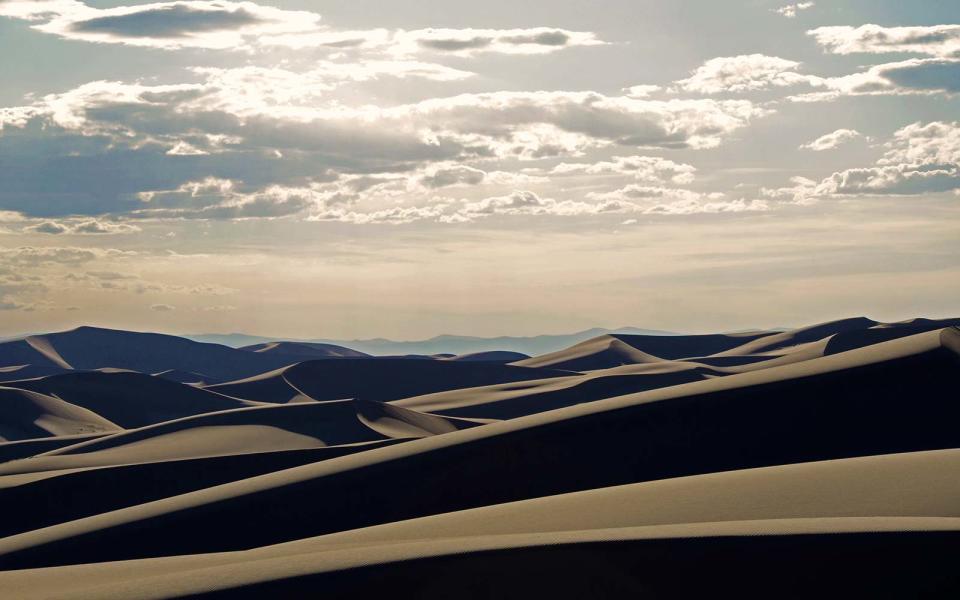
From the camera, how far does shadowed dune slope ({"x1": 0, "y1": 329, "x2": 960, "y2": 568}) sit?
37750 mm

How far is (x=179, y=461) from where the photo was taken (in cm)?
5441

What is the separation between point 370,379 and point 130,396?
38747 millimetres

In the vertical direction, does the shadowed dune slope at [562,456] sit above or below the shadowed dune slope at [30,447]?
above

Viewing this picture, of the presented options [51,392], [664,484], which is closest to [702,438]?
[664,484]

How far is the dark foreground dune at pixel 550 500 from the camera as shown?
19734 mm

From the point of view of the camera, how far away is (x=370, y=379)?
157000 mm

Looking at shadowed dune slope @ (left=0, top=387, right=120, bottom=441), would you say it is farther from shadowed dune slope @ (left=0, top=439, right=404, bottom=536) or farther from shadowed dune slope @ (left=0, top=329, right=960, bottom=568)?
shadowed dune slope @ (left=0, top=329, right=960, bottom=568)

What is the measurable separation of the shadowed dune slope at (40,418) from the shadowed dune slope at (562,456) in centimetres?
6561

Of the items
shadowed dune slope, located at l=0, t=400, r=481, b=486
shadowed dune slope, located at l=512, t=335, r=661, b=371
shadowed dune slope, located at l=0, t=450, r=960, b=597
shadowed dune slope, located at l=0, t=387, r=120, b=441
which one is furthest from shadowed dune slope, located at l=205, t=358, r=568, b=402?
shadowed dune slope, located at l=0, t=450, r=960, b=597

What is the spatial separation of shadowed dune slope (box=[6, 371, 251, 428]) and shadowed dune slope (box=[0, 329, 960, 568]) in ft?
267

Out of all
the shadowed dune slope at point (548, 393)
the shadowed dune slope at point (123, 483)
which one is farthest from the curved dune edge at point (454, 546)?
the shadowed dune slope at point (548, 393)

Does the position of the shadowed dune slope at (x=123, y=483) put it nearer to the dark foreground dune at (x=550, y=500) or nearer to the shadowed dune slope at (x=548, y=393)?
the dark foreground dune at (x=550, y=500)

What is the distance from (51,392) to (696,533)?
369 ft

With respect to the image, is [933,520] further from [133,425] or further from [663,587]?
[133,425]
